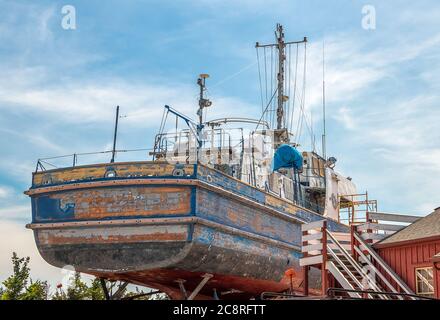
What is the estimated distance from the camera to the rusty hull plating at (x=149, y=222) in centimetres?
1670

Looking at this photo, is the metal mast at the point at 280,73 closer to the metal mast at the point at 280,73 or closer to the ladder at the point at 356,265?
the metal mast at the point at 280,73

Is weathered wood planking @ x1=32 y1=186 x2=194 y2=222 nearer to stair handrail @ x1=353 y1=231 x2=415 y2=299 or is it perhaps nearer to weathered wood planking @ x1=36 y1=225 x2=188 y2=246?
weathered wood planking @ x1=36 y1=225 x2=188 y2=246

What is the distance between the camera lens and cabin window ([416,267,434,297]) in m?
12.8

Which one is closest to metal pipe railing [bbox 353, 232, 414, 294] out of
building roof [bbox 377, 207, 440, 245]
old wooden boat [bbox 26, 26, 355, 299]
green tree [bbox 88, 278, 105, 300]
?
building roof [bbox 377, 207, 440, 245]

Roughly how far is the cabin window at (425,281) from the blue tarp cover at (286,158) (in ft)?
30.5

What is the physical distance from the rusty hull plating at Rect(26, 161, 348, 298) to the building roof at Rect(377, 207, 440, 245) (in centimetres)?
488

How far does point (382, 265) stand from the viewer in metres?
13.5

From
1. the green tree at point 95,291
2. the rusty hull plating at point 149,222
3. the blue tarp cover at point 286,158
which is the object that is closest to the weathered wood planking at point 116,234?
the rusty hull plating at point 149,222
